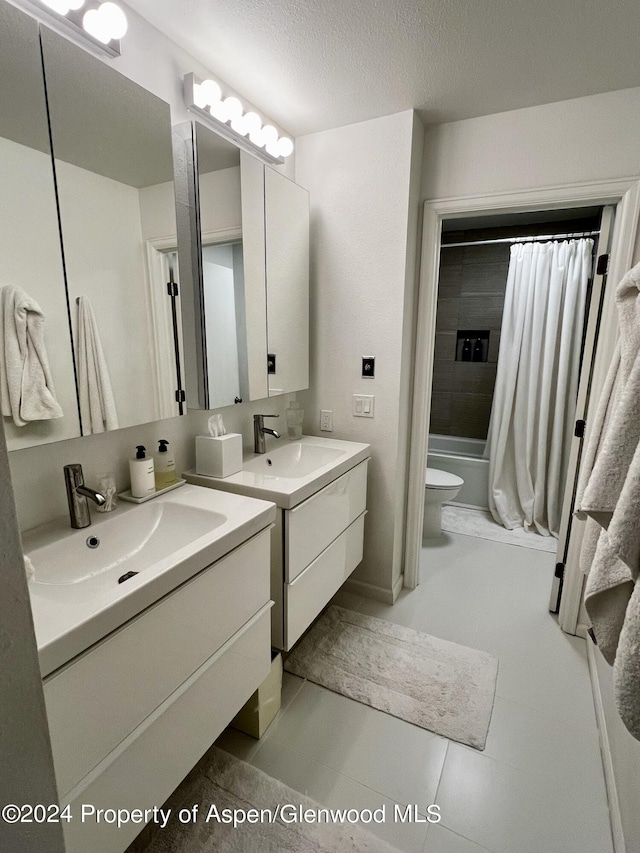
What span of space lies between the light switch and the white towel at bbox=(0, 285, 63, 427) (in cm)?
137

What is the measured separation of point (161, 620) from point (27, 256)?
0.93m

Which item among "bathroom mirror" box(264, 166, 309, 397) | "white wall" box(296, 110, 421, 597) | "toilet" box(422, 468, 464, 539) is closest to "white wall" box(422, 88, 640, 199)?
"white wall" box(296, 110, 421, 597)

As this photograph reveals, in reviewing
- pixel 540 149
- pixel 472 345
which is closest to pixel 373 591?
pixel 540 149

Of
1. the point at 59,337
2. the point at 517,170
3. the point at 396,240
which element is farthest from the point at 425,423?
the point at 59,337

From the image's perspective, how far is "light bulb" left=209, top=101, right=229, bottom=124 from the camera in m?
1.53

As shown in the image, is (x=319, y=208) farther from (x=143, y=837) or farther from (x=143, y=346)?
(x=143, y=837)

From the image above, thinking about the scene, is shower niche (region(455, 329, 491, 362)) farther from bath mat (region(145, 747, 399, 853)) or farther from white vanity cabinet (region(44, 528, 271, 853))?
bath mat (region(145, 747, 399, 853))

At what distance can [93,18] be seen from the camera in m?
1.13

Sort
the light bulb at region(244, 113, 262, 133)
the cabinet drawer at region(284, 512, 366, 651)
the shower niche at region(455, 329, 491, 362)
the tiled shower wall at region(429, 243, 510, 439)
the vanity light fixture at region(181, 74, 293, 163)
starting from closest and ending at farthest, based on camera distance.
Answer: the vanity light fixture at region(181, 74, 293, 163)
the cabinet drawer at region(284, 512, 366, 651)
the light bulb at region(244, 113, 262, 133)
the tiled shower wall at region(429, 243, 510, 439)
the shower niche at region(455, 329, 491, 362)

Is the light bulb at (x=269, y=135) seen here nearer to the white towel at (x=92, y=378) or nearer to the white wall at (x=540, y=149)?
the white wall at (x=540, y=149)

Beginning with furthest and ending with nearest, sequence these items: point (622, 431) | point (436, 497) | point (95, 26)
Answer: point (436, 497) < point (95, 26) < point (622, 431)

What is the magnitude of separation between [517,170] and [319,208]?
0.89 meters

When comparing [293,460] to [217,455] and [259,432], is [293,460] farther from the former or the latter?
[217,455]

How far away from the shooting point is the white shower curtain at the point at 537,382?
2902mm
